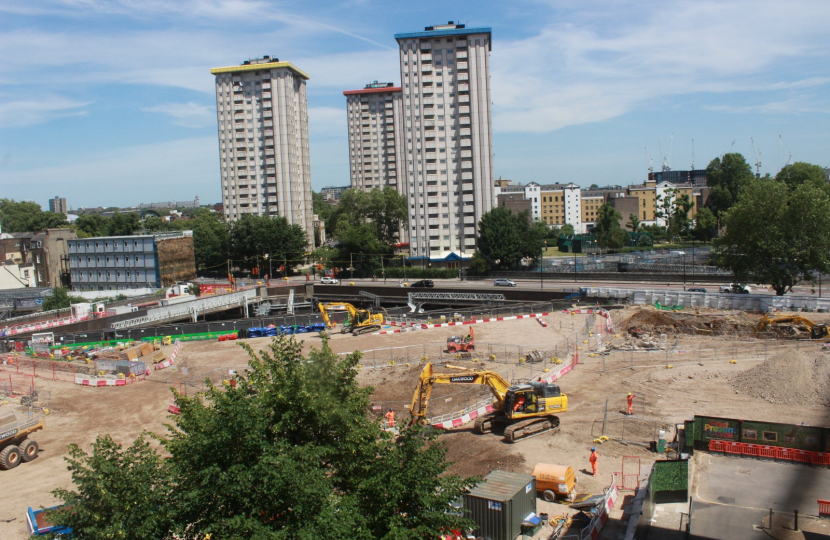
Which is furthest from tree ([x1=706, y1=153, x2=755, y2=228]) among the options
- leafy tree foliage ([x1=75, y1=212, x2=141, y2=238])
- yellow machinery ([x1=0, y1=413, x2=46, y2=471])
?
yellow machinery ([x1=0, y1=413, x2=46, y2=471])

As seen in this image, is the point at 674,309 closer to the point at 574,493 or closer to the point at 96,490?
the point at 574,493

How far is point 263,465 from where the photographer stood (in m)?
10.9

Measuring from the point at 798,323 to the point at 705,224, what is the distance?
3243 inches

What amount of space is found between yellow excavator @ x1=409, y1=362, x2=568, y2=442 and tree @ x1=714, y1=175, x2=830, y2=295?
35.4 m

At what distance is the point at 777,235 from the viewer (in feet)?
164

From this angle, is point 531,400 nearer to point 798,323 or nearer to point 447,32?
point 798,323

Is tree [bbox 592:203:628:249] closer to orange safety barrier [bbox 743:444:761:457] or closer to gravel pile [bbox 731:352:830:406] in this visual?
gravel pile [bbox 731:352:830:406]

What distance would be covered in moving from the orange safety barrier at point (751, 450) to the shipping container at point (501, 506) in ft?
26.5

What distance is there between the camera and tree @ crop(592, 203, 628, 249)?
10925cm

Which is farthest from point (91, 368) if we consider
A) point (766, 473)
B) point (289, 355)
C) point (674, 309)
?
point (674, 309)

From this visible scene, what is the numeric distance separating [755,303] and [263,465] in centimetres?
4494

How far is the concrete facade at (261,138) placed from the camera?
107 m

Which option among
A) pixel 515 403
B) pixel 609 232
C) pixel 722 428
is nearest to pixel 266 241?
pixel 609 232

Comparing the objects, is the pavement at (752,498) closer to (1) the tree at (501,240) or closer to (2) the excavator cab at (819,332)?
(2) the excavator cab at (819,332)
